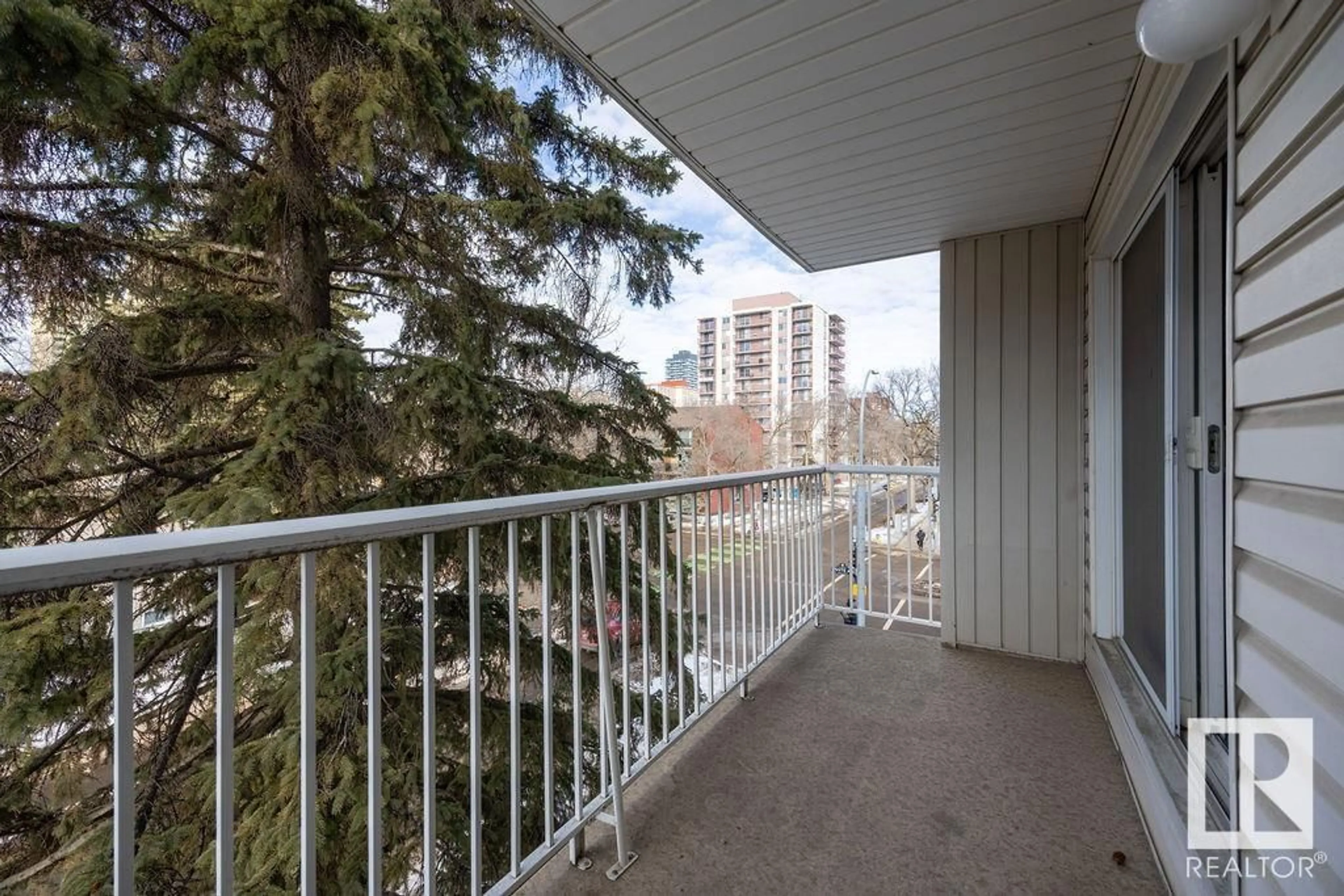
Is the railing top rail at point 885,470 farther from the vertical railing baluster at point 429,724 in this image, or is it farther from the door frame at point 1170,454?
the vertical railing baluster at point 429,724

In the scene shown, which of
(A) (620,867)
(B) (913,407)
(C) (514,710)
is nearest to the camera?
(C) (514,710)

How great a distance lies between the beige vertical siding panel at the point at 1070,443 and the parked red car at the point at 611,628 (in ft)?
7.19

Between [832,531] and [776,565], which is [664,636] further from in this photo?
[832,531]

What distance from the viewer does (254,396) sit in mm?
3578

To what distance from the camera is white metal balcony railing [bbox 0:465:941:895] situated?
0.81 meters

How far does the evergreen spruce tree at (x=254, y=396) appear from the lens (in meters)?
2.57

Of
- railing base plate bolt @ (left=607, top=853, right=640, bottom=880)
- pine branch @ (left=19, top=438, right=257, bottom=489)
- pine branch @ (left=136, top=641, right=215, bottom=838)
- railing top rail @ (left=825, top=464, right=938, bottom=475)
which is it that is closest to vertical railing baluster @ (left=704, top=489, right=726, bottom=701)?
railing base plate bolt @ (left=607, top=853, right=640, bottom=880)

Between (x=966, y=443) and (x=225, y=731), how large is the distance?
3344 millimetres

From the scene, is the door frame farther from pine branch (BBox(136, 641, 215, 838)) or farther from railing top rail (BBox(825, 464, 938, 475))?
pine branch (BBox(136, 641, 215, 838))

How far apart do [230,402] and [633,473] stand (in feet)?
9.22

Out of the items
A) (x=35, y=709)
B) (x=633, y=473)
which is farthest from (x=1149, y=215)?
(x=35, y=709)

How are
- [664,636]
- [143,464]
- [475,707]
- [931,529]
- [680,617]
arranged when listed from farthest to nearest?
[931,529] → [143,464] → [680,617] → [664,636] → [475,707]

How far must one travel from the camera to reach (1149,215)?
2.10 m

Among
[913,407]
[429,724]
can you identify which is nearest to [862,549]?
[429,724]
